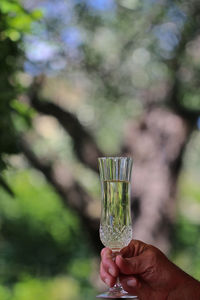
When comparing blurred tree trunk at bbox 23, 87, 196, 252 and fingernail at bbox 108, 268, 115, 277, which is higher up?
blurred tree trunk at bbox 23, 87, 196, 252

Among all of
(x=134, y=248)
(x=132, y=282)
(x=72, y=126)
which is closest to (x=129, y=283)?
(x=132, y=282)

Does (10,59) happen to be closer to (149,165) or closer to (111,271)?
(111,271)

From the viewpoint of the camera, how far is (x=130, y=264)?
1.41m

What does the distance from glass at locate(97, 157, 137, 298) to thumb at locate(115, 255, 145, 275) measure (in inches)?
1.9

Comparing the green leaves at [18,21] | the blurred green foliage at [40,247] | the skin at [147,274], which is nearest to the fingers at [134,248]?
the skin at [147,274]

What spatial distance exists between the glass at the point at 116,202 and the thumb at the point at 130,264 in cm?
5

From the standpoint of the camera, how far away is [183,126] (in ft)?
17.1

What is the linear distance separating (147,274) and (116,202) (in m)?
0.22

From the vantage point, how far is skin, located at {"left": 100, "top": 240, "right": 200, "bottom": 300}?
4.60 feet

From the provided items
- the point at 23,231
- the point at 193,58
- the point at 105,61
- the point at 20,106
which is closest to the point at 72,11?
the point at 105,61

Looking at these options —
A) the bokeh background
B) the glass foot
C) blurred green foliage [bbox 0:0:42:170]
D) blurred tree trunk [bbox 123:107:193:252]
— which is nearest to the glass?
the glass foot

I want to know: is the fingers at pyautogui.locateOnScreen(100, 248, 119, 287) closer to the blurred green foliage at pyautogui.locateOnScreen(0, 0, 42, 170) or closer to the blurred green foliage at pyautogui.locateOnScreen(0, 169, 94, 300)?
the blurred green foliage at pyautogui.locateOnScreen(0, 0, 42, 170)

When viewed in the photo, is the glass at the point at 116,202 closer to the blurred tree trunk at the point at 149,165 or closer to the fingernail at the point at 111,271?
Answer: the fingernail at the point at 111,271

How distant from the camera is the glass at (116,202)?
141 centimetres
